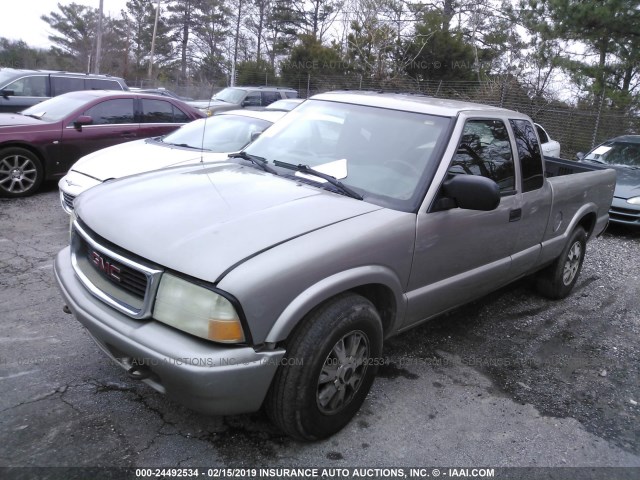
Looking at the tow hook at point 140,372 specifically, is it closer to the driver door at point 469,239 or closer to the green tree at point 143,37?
the driver door at point 469,239

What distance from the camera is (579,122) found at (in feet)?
56.0

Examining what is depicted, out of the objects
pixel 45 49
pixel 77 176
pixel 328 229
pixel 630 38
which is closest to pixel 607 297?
pixel 328 229

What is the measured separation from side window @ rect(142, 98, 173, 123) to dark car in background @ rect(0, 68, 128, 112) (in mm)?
4334

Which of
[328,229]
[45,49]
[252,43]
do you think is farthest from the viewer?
[45,49]

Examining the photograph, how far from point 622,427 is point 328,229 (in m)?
2.31

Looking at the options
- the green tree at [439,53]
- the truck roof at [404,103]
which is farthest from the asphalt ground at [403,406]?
the green tree at [439,53]

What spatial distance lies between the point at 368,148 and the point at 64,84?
10.9 m

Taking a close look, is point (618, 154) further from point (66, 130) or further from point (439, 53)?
point (439, 53)

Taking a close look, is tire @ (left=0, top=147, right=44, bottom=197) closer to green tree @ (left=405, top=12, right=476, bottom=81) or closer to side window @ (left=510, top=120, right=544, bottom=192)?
side window @ (left=510, top=120, right=544, bottom=192)

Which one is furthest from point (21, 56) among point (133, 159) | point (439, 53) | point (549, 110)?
point (133, 159)

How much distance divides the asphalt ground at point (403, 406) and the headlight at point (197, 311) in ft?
2.52

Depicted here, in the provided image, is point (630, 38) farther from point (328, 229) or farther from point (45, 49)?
point (45, 49)

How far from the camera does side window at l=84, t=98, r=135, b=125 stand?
25.9ft

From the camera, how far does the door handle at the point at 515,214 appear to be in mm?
3880
